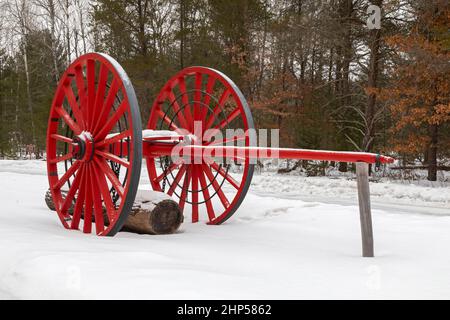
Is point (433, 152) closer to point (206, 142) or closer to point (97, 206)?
point (206, 142)

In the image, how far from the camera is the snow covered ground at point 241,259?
3.05 meters

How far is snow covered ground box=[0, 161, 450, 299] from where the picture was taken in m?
3.05

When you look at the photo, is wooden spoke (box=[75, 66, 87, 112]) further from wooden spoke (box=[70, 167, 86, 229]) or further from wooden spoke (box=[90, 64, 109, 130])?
wooden spoke (box=[70, 167, 86, 229])

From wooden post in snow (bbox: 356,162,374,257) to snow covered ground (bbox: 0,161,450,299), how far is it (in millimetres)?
112

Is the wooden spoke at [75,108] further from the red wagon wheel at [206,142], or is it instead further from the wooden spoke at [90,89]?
the red wagon wheel at [206,142]

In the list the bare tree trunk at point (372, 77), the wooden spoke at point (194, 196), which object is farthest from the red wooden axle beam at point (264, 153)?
the bare tree trunk at point (372, 77)

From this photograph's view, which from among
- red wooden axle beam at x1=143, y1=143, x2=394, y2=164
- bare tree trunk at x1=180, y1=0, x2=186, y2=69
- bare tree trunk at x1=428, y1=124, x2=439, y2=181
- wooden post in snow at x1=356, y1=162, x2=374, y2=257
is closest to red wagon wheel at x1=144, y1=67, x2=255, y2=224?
red wooden axle beam at x1=143, y1=143, x2=394, y2=164

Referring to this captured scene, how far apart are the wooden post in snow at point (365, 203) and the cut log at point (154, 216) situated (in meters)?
2.20

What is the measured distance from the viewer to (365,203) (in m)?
4.06

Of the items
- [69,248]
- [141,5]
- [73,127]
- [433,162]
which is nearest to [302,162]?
[433,162]

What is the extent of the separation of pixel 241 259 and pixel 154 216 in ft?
5.47
